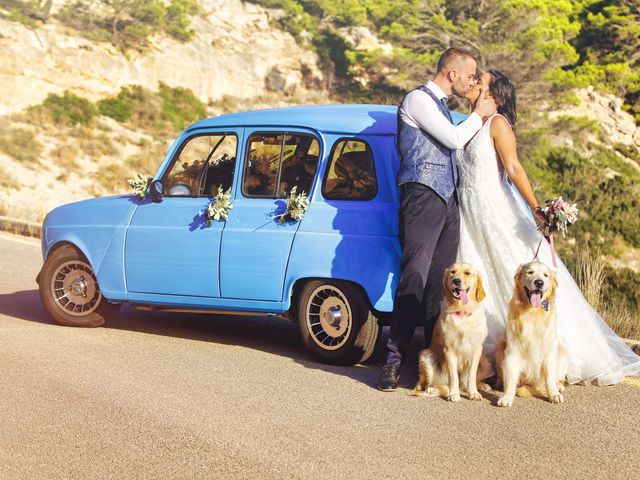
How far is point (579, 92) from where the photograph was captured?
4662cm

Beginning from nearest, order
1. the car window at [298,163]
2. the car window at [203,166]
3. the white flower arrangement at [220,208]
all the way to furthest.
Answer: the car window at [298,163] → the white flower arrangement at [220,208] → the car window at [203,166]

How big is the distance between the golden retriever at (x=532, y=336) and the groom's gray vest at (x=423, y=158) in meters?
0.94

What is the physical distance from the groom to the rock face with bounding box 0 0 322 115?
36137mm

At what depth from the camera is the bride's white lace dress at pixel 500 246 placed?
705cm

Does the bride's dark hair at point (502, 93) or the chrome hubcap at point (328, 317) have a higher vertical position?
the bride's dark hair at point (502, 93)

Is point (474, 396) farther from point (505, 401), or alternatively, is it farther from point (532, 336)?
point (532, 336)

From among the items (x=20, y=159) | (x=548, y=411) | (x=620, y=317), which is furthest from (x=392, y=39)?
(x=548, y=411)

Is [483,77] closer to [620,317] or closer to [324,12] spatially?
[620,317]

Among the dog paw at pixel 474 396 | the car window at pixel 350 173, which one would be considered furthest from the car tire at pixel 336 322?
the dog paw at pixel 474 396

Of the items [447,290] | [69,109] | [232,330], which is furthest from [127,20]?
[447,290]

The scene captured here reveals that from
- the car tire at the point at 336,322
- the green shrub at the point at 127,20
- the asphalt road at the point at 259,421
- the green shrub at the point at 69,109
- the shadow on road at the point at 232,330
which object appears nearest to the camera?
the asphalt road at the point at 259,421

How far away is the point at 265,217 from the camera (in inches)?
303

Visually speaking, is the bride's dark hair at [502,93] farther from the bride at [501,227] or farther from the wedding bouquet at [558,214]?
the wedding bouquet at [558,214]

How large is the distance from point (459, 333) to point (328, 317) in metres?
1.40
